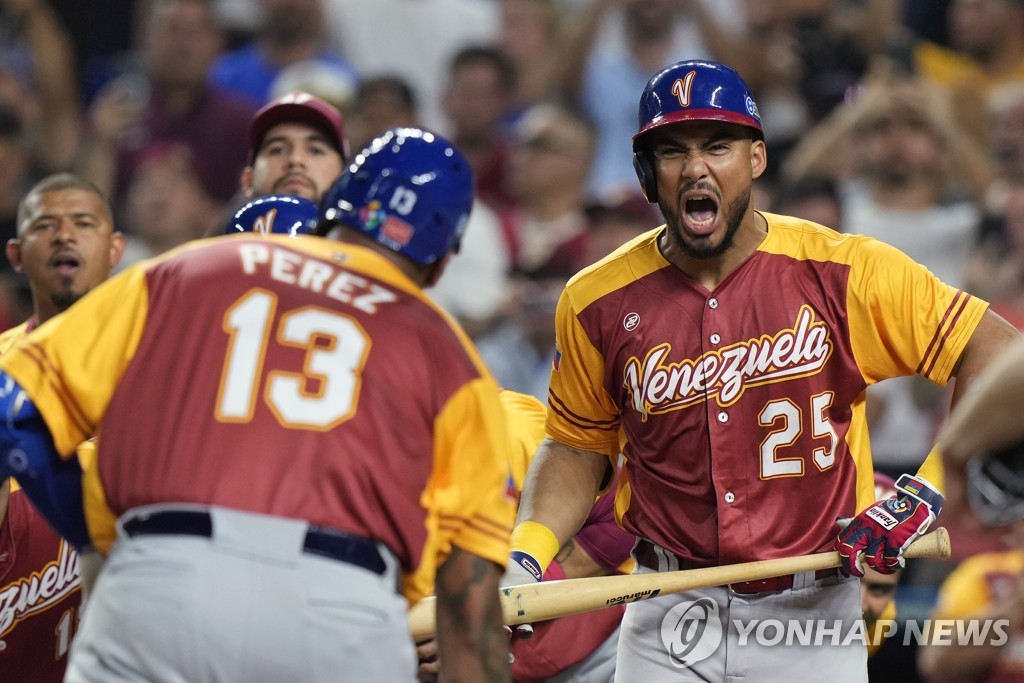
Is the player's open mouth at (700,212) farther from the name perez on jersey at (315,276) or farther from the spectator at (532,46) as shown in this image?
the spectator at (532,46)

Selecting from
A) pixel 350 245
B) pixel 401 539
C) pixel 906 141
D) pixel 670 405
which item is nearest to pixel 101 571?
pixel 401 539

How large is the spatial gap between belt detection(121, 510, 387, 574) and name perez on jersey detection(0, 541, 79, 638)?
185 centimetres

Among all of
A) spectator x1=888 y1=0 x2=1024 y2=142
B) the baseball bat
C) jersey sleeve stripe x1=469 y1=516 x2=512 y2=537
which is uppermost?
spectator x1=888 y1=0 x2=1024 y2=142

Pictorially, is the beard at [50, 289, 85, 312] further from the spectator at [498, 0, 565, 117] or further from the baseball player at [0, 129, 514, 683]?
the spectator at [498, 0, 565, 117]

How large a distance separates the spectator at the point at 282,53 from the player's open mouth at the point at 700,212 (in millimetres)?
5837

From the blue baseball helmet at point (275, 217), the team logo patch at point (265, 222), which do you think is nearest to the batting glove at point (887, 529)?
the blue baseball helmet at point (275, 217)

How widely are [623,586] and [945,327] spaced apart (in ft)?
4.32

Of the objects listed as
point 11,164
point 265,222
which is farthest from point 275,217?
point 11,164

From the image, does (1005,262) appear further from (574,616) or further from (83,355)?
(83,355)

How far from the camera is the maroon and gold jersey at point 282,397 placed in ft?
10.9

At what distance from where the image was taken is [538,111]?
33.0 ft

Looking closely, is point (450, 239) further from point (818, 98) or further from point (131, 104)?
point (131, 104)

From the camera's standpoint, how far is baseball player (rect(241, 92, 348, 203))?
653 centimetres

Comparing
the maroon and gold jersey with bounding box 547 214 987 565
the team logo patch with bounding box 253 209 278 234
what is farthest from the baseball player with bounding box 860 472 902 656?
the team logo patch with bounding box 253 209 278 234
